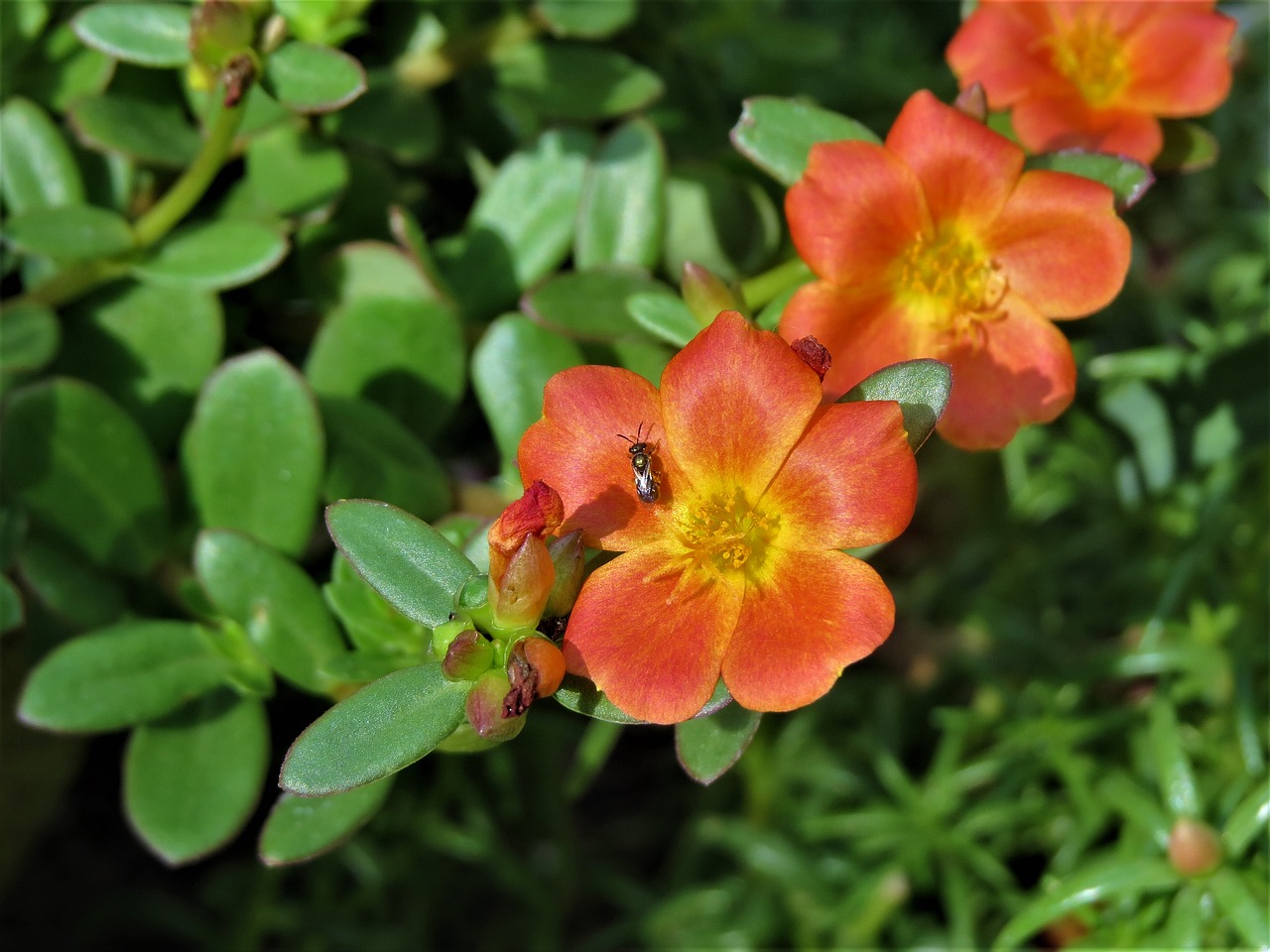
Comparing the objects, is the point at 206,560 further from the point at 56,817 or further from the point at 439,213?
the point at 56,817

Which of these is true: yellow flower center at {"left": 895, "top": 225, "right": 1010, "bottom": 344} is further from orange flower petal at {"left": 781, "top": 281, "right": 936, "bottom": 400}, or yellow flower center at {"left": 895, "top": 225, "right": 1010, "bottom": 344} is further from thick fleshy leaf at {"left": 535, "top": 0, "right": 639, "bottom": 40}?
thick fleshy leaf at {"left": 535, "top": 0, "right": 639, "bottom": 40}

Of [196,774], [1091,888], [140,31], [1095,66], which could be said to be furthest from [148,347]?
[1091,888]

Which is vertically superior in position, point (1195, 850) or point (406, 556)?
point (406, 556)

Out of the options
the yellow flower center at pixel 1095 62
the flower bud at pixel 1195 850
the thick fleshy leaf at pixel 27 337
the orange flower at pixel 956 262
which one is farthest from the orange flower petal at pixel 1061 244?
the thick fleshy leaf at pixel 27 337

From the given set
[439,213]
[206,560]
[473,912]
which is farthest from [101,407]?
[473,912]

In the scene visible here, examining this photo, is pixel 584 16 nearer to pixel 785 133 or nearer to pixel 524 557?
pixel 785 133

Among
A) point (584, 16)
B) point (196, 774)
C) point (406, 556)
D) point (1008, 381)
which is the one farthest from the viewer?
point (584, 16)
